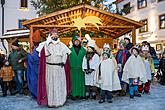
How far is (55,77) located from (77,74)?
115 centimetres

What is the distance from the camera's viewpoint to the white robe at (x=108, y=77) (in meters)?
8.42

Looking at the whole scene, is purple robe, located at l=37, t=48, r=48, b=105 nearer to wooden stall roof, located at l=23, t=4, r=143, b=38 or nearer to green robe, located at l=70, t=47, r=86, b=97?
green robe, located at l=70, t=47, r=86, b=97

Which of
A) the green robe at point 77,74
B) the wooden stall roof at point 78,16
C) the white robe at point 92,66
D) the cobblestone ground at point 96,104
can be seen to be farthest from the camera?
the wooden stall roof at point 78,16

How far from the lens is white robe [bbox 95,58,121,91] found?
842cm

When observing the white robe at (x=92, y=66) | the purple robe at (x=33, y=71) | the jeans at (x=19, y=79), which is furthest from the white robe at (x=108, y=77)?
the jeans at (x=19, y=79)

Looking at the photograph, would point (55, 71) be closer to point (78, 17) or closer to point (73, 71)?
point (73, 71)

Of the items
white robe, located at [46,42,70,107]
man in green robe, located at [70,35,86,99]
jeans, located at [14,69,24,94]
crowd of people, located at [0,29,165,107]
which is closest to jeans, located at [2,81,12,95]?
crowd of people, located at [0,29,165,107]

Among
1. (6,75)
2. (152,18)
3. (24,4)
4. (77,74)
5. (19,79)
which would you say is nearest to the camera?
(77,74)

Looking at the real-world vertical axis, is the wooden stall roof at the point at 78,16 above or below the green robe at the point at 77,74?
above

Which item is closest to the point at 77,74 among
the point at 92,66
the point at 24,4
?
the point at 92,66

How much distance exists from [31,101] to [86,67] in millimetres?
1839

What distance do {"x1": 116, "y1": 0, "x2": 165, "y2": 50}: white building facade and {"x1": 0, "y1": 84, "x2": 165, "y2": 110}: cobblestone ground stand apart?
19.7m

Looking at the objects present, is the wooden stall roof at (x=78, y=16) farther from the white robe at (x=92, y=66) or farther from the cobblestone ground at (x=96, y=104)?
the cobblestone ground at (x=96, y=104)

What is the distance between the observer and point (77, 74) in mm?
8961
